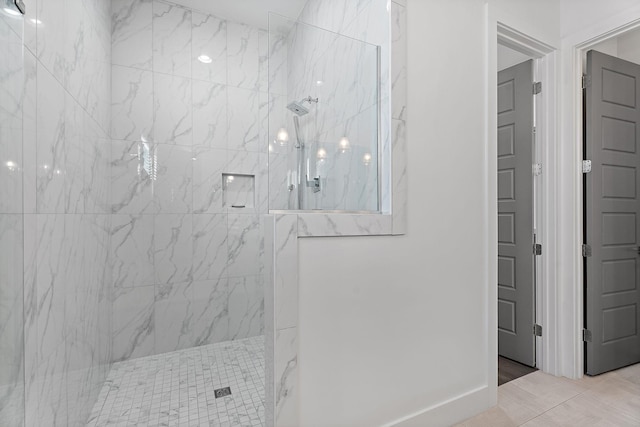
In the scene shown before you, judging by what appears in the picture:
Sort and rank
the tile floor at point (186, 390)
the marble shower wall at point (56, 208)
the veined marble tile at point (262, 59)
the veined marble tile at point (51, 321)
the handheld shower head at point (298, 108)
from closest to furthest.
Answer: the marble shower wall at point (56, 208) < the veined marble tile at point (51, 321) < the handheld shower head at point (298, 108) < the tile floor at point (186, 390) < the veined marble tile at point (262, 59)

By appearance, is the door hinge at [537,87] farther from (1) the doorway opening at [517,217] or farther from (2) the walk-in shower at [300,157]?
(2) the walk-in shower at [300,157]

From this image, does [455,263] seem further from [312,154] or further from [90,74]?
[90,74]

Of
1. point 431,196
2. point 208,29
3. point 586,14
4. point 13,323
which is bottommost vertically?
point 13,323

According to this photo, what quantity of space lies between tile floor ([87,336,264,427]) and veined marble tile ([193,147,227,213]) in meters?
1.30

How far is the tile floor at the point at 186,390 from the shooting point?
190 cm

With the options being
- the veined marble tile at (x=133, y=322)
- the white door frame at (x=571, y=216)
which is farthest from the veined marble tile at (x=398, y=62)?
the veined marble tile at (x=133, y=322)

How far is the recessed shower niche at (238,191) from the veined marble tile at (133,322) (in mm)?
1017

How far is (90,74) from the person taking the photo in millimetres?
1995

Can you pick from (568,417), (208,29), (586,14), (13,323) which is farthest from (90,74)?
(568,417)

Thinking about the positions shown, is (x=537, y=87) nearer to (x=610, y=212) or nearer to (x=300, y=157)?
(x=610, y=212)

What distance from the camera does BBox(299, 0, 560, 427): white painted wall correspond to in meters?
1.54

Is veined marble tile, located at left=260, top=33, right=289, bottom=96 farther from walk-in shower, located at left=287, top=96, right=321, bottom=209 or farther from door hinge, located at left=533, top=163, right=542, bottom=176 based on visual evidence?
door hinge, located at left=533, top=163, right=542, bottom=176

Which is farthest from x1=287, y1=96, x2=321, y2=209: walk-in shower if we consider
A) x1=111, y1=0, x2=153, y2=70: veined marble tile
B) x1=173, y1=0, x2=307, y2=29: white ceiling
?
x1=111, y1=0, x2=153, y2=70: veined marble tile

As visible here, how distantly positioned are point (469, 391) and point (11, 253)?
2.36 m
